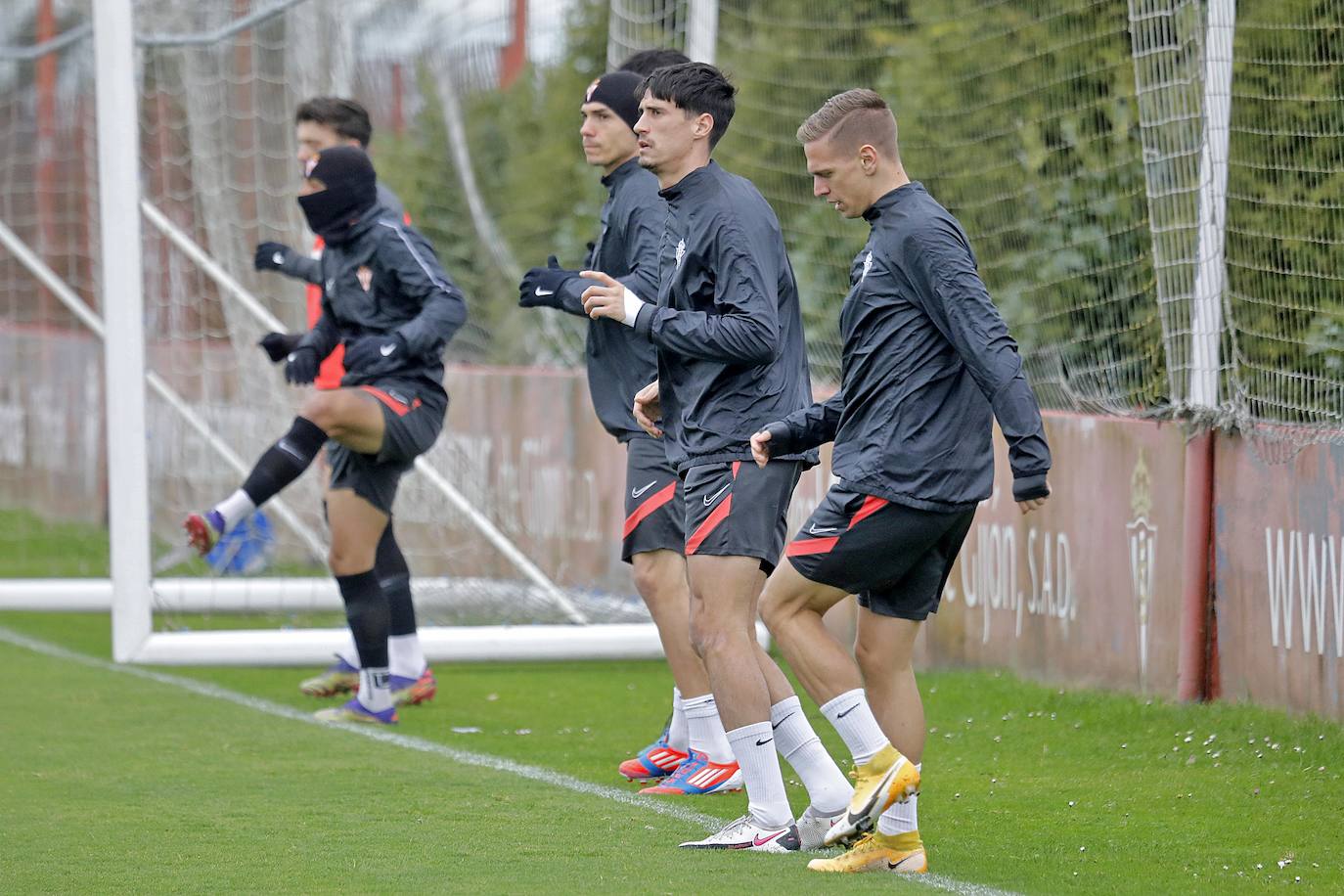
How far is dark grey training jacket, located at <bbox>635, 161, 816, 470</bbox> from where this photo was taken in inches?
195

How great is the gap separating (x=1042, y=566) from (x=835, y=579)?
356 centimetres

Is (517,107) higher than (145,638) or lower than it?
higher

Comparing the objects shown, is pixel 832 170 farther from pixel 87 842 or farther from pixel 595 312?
pixel 87 842

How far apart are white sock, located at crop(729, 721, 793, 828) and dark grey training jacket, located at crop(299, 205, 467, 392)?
9.03 ft

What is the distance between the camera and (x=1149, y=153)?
7.75 metres

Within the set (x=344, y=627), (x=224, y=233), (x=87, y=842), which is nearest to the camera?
(x=87, y=842)

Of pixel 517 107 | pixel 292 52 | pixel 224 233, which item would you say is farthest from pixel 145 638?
pixel 517 107

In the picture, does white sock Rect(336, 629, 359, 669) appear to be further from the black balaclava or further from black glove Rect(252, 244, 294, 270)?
the black balaclava

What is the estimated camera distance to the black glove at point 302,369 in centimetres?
738

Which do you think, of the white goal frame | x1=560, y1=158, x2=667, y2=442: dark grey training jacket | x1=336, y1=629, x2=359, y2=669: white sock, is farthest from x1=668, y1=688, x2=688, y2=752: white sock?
the white goal frame

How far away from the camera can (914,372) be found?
4801 mm

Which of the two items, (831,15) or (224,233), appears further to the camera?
(224,233)

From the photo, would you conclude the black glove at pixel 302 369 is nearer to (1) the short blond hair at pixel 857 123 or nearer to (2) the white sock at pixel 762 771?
(2) the white sock at pixel 762 771

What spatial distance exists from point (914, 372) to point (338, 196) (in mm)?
3312
